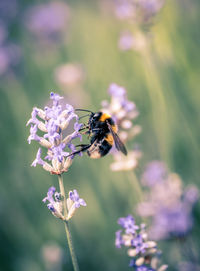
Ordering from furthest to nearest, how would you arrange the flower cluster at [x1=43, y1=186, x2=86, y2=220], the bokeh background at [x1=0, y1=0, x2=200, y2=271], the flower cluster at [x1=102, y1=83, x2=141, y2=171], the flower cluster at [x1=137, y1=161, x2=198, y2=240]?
the bokeh background at [x1=0, y1=0, x2=200, y2=271]
the flower cluster at [x1=137, y1=161, x2=198, y2=240]
the flower cluster at [x1=102, y1=83, x2=141, y2=171]
the flower cluster at [x1=43, y1=186, x2=86, y2=220]

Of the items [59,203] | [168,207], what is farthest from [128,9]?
[59,203]

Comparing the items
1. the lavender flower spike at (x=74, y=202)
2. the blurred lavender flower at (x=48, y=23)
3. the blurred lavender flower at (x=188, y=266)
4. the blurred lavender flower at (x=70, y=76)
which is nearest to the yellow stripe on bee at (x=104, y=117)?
the lavender flower spike at (x=74, y=202)

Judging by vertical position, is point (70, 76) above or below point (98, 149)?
above

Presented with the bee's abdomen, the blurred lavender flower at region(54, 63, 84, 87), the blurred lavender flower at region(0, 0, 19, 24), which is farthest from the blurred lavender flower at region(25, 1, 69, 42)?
the bee's abdomen

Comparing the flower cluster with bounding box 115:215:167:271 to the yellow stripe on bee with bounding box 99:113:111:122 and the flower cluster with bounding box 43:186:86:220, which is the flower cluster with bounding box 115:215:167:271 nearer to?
the flower cluster with bounding box 43:186:86:220

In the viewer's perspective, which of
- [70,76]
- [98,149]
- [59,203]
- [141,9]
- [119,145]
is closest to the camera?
[59,203]

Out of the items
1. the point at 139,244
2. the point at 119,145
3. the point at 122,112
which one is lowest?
the point at 139,244

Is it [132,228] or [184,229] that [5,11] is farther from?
[132,228]

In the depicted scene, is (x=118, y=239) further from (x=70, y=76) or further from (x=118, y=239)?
(x=70, y=76)
